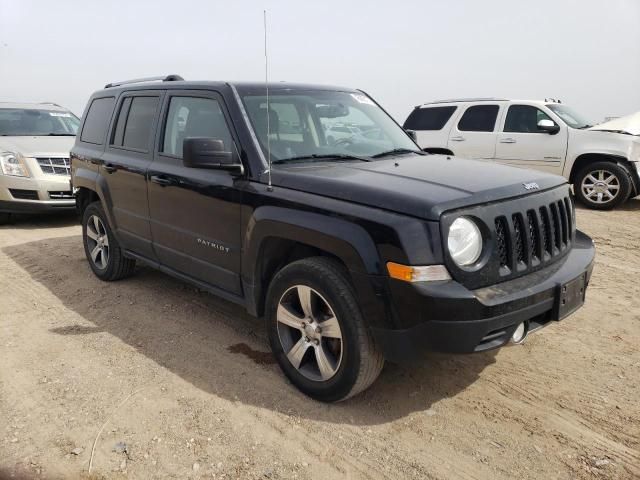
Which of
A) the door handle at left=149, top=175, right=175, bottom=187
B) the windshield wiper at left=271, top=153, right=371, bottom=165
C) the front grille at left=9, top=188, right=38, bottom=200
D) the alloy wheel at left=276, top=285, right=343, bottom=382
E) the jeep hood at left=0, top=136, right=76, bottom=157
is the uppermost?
the windshield wiper at left=271, top=153, right=371, bottom=165

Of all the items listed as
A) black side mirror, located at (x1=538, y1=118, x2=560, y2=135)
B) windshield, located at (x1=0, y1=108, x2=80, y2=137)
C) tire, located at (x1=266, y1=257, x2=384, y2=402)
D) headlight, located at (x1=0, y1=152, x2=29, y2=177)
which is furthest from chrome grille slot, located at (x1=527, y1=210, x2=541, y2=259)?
windshield, located at (x1=0, y1=108, x2=80, y2=137)

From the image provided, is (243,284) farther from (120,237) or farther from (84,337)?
(120,237)

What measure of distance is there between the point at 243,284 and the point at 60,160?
19.9 ft

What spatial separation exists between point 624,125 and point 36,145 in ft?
32.4

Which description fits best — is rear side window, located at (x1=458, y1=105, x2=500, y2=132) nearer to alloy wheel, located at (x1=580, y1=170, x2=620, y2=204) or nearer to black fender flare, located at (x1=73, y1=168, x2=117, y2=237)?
alloy wheel, located at (x1=580, y1=170, x2=620, y2=204)

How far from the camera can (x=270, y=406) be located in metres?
3.14

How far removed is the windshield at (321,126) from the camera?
3582mm

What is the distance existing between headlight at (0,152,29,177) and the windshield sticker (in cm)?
580

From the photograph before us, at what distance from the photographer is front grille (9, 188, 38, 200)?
790 cm

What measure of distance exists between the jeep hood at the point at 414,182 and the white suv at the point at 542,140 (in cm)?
622

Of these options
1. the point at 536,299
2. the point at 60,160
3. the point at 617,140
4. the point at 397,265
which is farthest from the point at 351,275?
the point at 617,140

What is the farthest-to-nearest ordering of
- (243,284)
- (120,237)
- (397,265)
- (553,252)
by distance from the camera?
(120,237) < (243,284) < (553,252) < (397,265)

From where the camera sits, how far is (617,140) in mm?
8750

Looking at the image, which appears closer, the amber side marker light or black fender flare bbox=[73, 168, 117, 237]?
the amber side marker light
